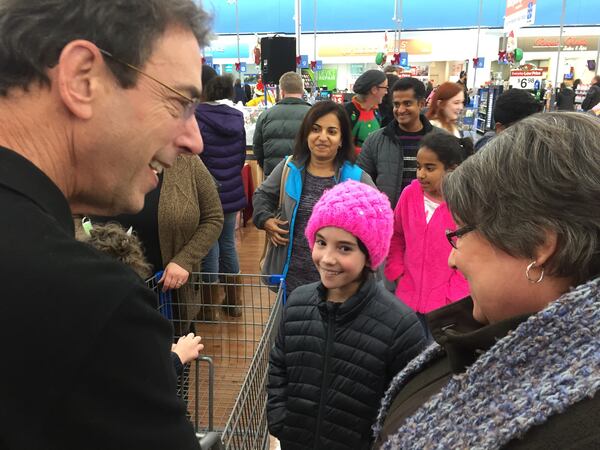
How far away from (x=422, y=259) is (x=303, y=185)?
713 mm

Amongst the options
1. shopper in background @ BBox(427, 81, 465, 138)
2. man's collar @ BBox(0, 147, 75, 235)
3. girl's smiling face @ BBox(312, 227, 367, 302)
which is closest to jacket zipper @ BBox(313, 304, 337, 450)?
girl's smiling face @ BBox(312, 227, 367, 302)

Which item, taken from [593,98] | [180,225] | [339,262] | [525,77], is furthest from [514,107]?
[525,77]

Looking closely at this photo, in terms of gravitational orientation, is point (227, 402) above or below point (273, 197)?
below

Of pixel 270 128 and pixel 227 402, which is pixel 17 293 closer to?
pixel 227 402

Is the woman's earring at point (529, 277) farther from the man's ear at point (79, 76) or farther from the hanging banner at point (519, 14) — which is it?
the hanging banner at point (519, 14)

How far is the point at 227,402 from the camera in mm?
2143

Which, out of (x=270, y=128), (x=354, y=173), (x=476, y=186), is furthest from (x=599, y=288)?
(x=270, y=128)

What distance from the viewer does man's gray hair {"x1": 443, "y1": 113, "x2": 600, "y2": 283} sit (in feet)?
2.57

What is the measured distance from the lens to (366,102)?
15.0 feet

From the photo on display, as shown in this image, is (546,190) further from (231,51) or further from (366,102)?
(231,51)

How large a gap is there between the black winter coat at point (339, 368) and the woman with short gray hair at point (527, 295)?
0.61 meters

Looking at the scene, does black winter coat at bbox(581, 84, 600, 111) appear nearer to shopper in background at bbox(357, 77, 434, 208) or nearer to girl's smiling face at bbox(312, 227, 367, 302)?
shopper in background at bbox(357, 77, 434, 208)

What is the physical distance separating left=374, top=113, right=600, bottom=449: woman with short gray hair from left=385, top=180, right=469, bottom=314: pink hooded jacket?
1.45 meters

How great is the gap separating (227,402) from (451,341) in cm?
148
